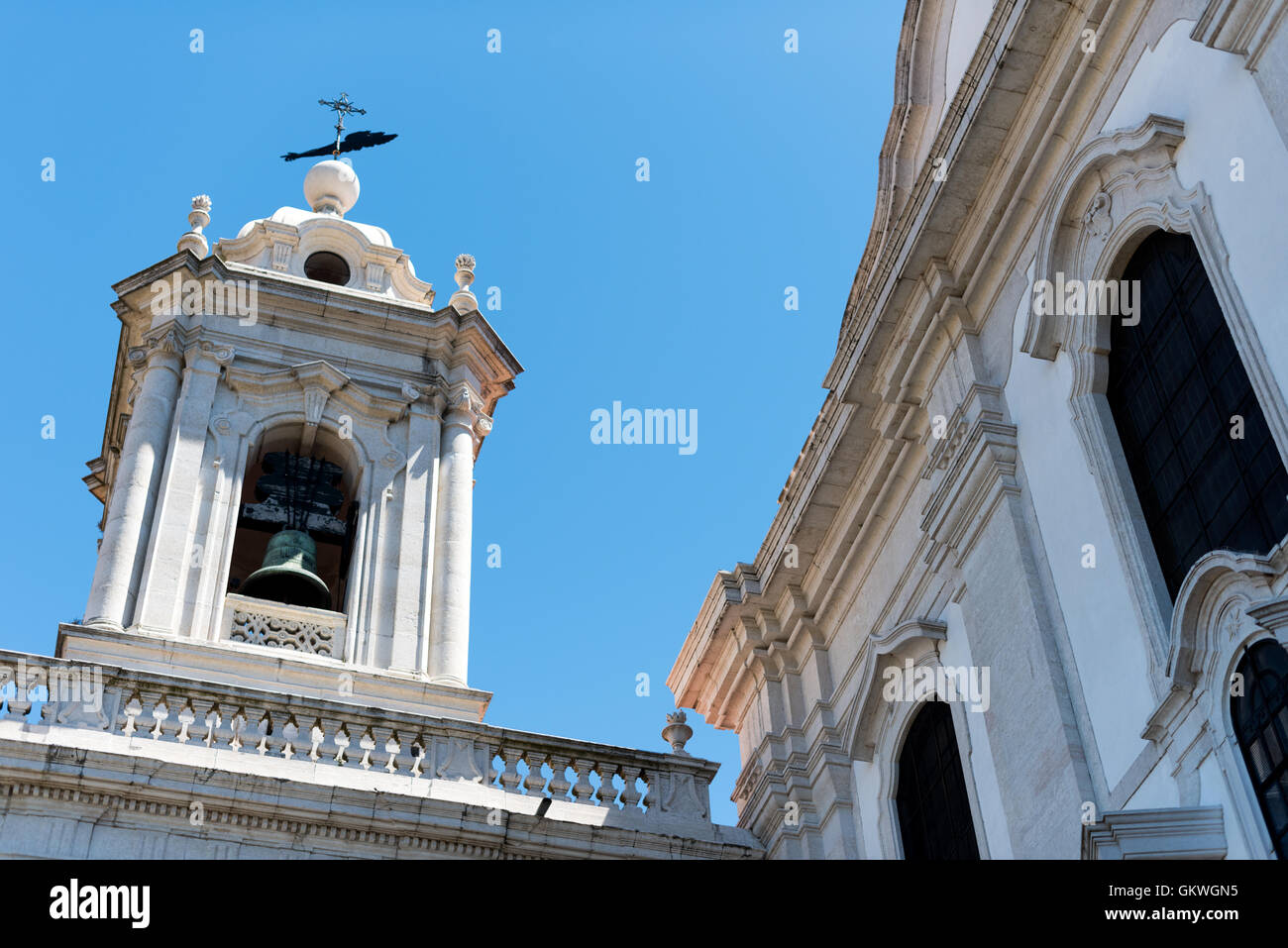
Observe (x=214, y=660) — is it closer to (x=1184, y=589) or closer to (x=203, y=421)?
(x=203, y=421)

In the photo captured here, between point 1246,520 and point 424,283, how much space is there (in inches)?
624

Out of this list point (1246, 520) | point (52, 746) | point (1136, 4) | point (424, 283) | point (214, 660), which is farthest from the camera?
point (424, 283)

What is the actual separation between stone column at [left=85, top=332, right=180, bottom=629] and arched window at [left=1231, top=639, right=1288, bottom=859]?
11871 mm

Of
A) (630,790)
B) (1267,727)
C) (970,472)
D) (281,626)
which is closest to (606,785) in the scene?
(630,790)

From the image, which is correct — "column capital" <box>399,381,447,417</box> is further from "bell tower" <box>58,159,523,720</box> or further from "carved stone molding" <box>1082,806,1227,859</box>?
"carved stone molding" <box>1082,806,1227,859</box>

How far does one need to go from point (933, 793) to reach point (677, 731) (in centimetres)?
322

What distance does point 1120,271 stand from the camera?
446 inches

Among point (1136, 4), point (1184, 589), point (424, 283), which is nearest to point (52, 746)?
point (1184, 589)

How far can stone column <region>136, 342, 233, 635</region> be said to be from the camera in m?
18.2

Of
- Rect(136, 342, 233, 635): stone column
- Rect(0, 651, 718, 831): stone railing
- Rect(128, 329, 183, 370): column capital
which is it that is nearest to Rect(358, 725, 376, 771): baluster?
Rect(0, 651, 718, 831): stone railing
